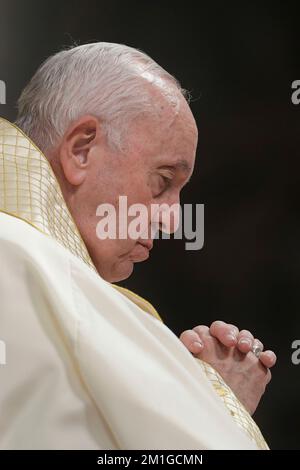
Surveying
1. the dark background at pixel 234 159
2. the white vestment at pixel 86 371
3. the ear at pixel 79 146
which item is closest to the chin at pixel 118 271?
the ear at pixel 79 146

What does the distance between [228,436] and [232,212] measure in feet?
7.57

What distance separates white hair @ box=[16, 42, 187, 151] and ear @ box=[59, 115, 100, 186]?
→ 0.02 m

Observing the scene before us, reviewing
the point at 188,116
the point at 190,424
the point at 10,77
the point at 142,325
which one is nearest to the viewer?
the point at 190,424

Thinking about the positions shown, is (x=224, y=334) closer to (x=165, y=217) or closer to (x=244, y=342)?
(x=244, y=342)

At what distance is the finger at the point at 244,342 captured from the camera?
6.76 feet

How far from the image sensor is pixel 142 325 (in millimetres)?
1319

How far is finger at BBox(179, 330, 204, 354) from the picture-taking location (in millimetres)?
2021

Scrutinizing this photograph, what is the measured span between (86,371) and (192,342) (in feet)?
2.68

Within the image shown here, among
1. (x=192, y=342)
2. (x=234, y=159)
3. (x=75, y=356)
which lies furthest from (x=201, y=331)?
(x=234, y=159)

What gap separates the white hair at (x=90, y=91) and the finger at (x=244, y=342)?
1.63 ft

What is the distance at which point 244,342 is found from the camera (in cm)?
206

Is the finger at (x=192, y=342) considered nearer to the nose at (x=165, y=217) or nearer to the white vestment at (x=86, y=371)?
the nose at (x=165, y=217)
